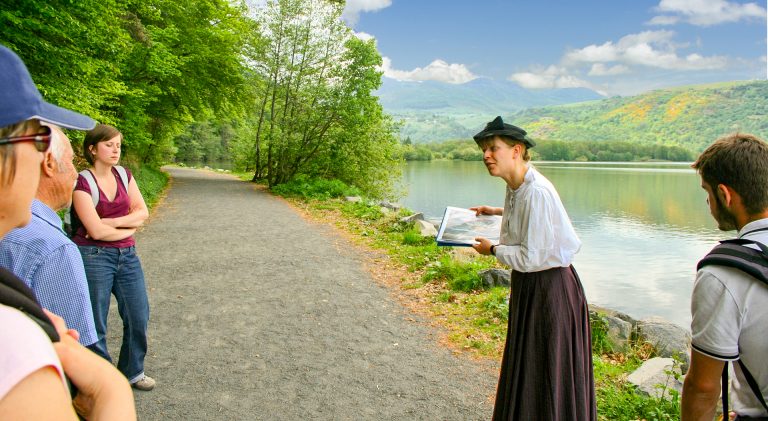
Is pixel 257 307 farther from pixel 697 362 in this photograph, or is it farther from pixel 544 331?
pixel 697 362

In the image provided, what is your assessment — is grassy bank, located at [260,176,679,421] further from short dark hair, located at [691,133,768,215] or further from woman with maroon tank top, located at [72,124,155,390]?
woman with maroon tank top, located at [72,124,155,390]

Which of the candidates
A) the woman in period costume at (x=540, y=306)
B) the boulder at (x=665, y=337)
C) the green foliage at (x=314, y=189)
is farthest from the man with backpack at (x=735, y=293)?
the green foliage at (x=314, y=189)

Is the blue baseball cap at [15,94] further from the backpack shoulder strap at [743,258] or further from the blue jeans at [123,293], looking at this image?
the blue jeans at [123,293]

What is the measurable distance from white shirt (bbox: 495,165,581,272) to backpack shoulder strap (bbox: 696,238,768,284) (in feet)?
4.02

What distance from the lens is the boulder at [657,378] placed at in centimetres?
416

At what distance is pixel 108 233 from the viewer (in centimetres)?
340

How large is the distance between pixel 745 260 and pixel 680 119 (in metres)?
116

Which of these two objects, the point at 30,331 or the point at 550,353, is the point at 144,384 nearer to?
the point at 550,353

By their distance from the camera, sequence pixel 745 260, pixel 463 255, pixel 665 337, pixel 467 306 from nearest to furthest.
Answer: pixel 745 260 → pixel 665 337 → pixel 467 306 → pixel 463 255

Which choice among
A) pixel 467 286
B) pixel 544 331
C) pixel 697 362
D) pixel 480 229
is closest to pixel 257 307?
pixel 467 286

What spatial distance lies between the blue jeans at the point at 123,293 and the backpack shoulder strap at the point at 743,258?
346cm

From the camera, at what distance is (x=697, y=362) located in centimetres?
168

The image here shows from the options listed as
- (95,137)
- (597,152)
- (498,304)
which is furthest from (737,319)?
(597,152)

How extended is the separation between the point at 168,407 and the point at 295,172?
18540 mm
